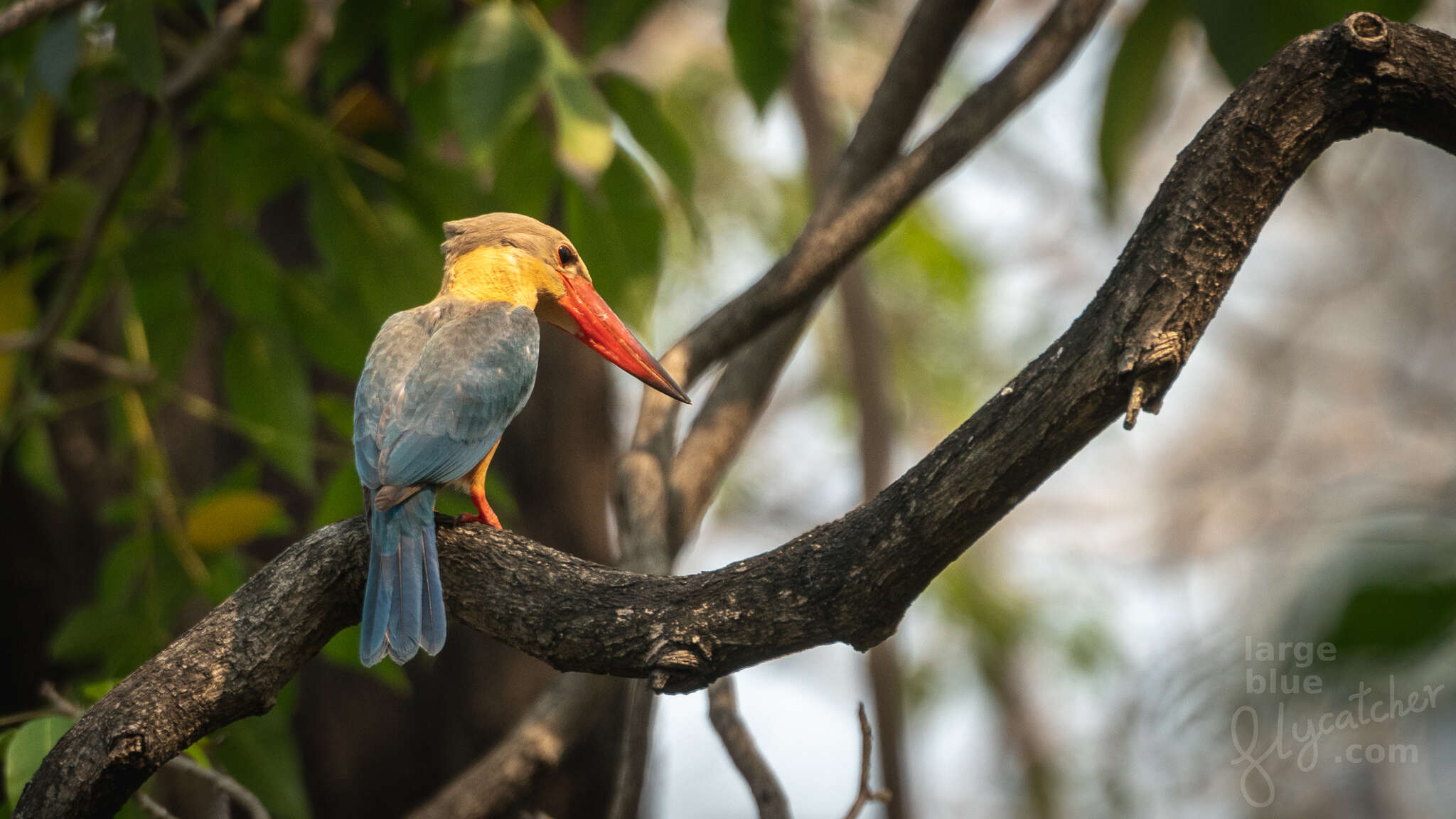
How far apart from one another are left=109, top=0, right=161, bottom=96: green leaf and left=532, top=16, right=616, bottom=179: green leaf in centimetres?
102

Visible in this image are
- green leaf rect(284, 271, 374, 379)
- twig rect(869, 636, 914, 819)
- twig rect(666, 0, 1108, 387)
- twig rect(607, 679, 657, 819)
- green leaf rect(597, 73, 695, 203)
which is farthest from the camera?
twig rect(869, 636, 914, 819)

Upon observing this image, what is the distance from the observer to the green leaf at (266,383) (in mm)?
4086

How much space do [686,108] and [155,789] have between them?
608 centimetres

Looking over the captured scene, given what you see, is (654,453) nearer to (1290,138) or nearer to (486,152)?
(486,152)

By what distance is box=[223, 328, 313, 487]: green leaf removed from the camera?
409 centimetres

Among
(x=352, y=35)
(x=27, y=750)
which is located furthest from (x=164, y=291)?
(x=27, y=750)

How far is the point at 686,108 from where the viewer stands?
28.2 ft

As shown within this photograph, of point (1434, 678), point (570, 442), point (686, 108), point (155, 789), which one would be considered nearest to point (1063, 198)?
point (686, 108)

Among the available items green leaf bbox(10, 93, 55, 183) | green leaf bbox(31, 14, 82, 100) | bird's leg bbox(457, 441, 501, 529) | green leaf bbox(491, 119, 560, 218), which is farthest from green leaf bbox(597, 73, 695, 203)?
green leaf bbox(10, 93, 55, 183)

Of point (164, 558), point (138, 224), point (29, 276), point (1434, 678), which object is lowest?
point (1434, 678)

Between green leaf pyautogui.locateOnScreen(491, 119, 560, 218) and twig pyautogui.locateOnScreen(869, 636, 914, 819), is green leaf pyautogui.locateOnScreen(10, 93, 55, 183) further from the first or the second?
twig pyautogui.locateOnScreen(869, 636, 914, 819)

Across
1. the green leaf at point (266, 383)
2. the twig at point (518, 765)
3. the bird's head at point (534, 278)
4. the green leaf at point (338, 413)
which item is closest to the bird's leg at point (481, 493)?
the bird's head at point (534, 278)

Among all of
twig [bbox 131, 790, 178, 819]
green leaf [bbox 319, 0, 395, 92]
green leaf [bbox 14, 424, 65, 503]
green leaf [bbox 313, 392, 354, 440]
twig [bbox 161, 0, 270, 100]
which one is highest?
green leaf [bbox 319, 0, 395, 92]

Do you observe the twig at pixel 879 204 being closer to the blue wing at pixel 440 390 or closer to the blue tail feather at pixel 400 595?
the blue wing at pixel 440 390
